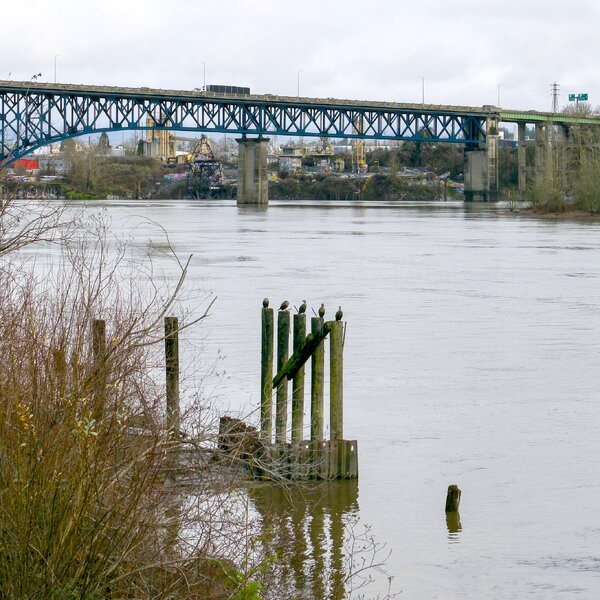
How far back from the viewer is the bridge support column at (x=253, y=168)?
141 metres

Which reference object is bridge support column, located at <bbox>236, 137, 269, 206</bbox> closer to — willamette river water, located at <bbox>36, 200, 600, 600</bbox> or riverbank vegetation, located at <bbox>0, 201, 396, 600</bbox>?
willamette river water, located at <bbox>36, 200, 600, 600</bbox>

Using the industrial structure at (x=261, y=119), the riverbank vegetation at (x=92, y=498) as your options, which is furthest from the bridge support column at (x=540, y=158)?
the riverbank vegetation at (x=92, y=498)

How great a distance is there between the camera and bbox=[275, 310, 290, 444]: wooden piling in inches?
526

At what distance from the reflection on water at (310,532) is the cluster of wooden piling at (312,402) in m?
0.21

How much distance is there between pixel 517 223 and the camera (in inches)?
3506

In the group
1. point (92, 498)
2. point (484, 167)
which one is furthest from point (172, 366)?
point (484, 167)

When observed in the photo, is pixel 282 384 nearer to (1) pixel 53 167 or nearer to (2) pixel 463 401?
(2) pixel 463 401

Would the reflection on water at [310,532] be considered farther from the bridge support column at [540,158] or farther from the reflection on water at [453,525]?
the bridge support column at [540,158]

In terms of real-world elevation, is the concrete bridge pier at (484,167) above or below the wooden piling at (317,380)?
above

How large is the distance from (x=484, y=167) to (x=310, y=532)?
15199cm

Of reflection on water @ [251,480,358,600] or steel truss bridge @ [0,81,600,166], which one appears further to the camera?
steel truss bridge @ [0,81,600,166]

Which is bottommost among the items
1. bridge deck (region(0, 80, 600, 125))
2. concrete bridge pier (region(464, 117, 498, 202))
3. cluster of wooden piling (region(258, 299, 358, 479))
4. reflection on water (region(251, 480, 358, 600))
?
reflection on water (region(251, 480, 358, 600))

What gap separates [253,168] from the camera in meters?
141

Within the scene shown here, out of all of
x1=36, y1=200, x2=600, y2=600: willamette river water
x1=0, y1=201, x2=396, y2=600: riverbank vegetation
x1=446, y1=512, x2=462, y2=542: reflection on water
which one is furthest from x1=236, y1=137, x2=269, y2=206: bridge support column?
x1=0, y1=201, x2=396, y2=600: riverbank vegetation
